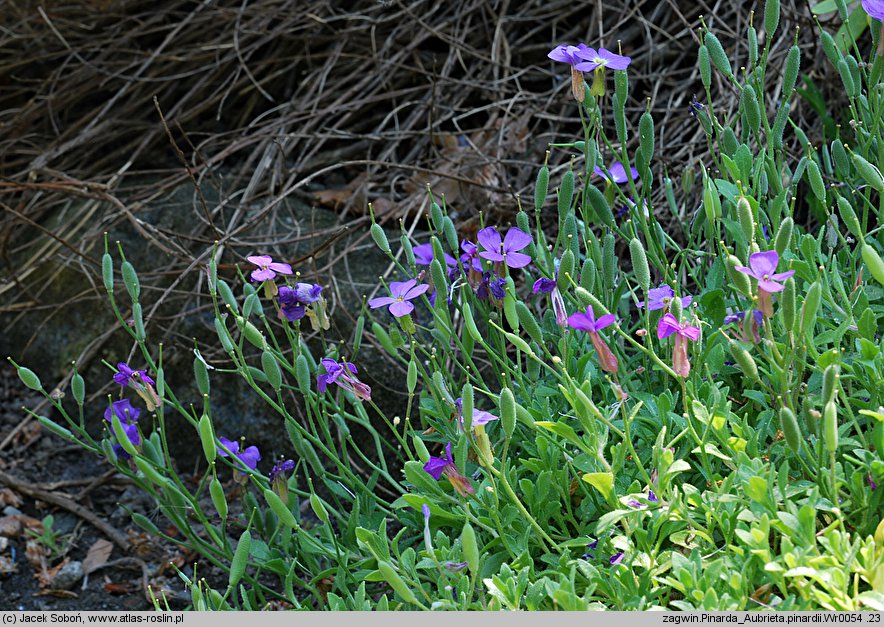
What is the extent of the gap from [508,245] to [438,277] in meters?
0.13

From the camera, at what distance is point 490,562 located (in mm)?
1270

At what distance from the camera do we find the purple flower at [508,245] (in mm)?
1373

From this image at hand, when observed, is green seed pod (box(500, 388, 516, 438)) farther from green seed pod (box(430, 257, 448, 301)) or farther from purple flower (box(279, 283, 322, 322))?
purple flower (box(279, 283, 322, 322))

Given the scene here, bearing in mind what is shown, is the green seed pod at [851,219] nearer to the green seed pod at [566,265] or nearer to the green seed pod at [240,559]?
the green seed pod at [566,265]

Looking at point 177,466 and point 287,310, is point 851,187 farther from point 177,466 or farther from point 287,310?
point 177,466

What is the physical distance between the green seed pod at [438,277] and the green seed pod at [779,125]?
547 millimetres

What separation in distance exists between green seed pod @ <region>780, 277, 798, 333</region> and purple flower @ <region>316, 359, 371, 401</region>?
23.0 inches

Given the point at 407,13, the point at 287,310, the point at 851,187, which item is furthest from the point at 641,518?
the point at 407,13

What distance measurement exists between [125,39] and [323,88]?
0.60 m

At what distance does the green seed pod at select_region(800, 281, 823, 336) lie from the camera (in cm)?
106

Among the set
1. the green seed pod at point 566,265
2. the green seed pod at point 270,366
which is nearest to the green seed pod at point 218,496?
the green seed pod at point 270,366

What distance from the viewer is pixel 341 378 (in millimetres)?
1391

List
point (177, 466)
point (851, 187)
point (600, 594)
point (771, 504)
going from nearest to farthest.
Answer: point (771, 504)
point (600, 594)
point (851, 187)
point (177, 466)

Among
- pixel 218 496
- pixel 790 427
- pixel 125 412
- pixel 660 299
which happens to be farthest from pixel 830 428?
pixel 125 412
